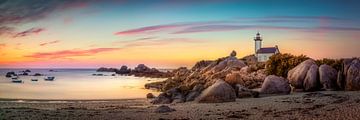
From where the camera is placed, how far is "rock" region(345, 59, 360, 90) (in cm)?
3206

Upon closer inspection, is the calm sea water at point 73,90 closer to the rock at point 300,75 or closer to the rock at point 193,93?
the rock at point 193,93

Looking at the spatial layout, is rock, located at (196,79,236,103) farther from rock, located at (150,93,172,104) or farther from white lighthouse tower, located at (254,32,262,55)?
white lighthouse tower, located at (254,32,262,55)

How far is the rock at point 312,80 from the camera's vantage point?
3469cm

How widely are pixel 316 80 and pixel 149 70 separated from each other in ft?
317

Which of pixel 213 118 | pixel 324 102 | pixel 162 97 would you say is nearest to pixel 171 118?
pixel 213 118

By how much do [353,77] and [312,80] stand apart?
3.47 meters

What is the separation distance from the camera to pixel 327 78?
3450cm

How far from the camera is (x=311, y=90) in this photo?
114ft

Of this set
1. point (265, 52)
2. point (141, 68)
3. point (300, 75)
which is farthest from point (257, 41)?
point (300, 75)

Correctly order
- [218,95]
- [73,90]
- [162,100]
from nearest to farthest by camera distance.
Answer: [218,95] < [162,100] < [73,90]

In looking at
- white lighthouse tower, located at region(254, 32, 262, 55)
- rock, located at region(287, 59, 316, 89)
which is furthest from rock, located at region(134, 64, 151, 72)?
rock, located at region(287, 59, 316, 89)

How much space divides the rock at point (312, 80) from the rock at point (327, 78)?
0.43 meters

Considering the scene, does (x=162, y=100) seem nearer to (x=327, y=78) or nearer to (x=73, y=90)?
(x=327, y=78)

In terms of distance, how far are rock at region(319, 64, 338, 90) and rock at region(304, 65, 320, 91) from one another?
43cm
